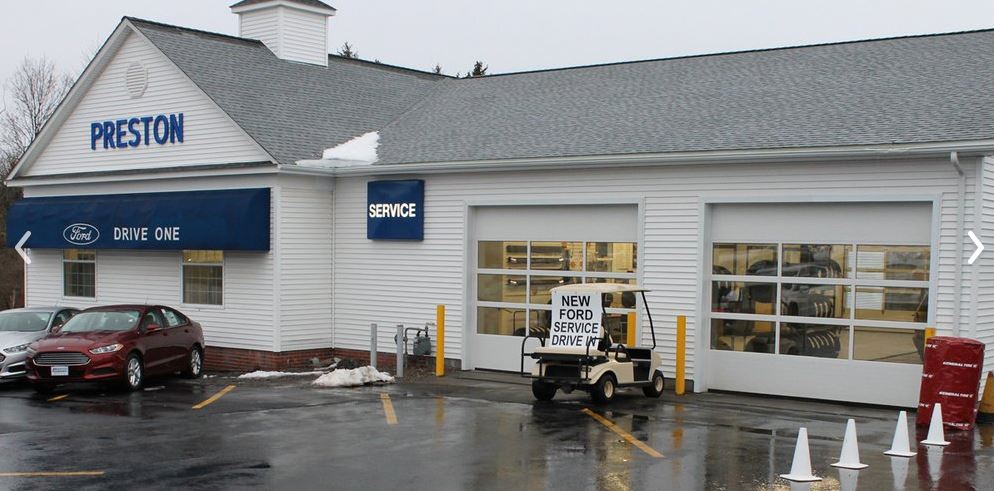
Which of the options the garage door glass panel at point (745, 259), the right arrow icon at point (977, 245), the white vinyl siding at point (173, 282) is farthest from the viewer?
the white vinyl siding at point (173, 282)

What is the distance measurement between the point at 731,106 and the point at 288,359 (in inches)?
394

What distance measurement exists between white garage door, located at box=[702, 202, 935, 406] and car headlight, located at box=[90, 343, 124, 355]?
10.1 meters

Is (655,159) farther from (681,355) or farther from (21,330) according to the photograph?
(21,330)

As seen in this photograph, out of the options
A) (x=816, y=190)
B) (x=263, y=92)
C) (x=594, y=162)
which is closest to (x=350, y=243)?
(x=263, y=92)

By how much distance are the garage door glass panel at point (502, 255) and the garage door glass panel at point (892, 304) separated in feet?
21.0

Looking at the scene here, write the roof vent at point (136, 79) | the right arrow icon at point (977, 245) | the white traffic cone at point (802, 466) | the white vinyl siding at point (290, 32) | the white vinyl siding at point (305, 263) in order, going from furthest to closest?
the white vinyl siding at point (290, 32) → the roof vent at point (136, 79) → the white vinyl siding at point (305, 263) → the right arrow icon at point (977, 245) → the white traffic cone at point (802, 466)

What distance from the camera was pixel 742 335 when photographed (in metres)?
18.3

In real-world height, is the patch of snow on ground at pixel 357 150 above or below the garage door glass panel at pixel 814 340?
above

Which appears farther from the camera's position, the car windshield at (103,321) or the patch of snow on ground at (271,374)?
the patch of snow on ground at (271,374)

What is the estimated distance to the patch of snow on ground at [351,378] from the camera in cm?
1962

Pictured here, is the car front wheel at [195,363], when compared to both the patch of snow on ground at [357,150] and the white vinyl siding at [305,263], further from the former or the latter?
the patch of snow on ground at [357,150]

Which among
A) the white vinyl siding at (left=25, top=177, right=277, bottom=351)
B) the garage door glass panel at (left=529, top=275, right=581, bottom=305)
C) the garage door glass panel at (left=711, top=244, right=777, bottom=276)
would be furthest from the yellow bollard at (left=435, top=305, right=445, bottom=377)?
the garage door glass panel at (left=711, top=244, right=777, bottom=276)

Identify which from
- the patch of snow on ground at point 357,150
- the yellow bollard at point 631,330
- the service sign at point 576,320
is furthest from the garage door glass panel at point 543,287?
the patch of snow on ground at point 357,150

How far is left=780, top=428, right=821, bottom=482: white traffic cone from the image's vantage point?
1120 cm
